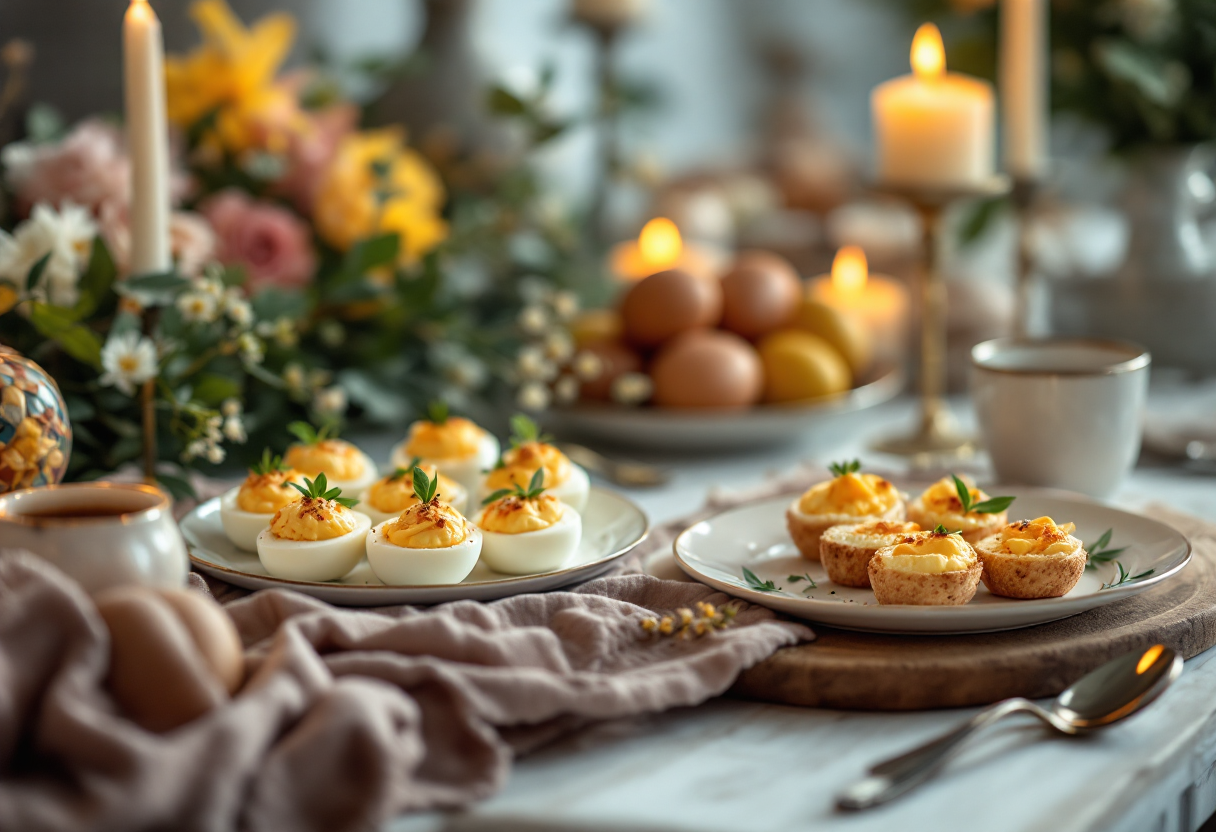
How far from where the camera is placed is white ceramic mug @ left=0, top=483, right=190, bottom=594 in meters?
0.72

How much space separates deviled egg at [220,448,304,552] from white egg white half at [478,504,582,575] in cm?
16

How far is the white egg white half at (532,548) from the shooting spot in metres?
0.90

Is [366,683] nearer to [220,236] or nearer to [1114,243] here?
[220,236]

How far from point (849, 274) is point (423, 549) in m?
1.08

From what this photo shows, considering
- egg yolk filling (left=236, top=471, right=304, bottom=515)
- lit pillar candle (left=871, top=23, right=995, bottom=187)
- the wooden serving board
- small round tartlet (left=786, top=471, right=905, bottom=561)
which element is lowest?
the wooden serving board

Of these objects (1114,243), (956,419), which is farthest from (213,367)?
(1114,243)

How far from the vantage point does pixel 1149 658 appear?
2.58 ft

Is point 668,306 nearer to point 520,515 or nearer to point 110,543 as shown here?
point 520,515

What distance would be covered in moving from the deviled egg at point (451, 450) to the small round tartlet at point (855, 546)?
1.05 ft

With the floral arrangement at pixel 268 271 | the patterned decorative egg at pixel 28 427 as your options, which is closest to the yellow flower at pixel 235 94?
the floral arrangement at pixel 268 271

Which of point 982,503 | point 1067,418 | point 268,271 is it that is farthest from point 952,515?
point 268,271

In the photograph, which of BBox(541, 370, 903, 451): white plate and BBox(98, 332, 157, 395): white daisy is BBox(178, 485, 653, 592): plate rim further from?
BBox(541, 370, 903, 451): white plate

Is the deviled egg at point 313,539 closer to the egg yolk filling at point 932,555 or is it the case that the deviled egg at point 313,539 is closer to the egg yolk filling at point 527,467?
the egg yolk filling at point 527,467

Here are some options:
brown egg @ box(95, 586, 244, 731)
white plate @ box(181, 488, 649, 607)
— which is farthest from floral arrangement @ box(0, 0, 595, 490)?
brown egg @ box(95, 586, 244, 731)
